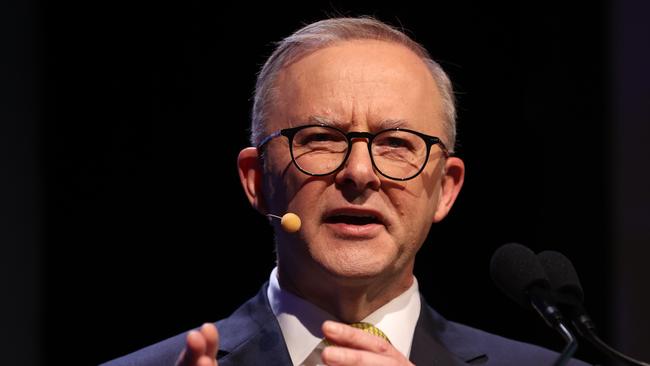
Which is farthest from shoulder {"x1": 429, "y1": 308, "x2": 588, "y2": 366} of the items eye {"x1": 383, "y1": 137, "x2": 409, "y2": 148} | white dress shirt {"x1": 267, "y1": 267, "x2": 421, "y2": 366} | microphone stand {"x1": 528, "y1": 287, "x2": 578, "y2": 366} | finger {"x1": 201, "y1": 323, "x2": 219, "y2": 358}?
finger {"x1": 201, "y1": 323, "x2": 219, "y2": 358}

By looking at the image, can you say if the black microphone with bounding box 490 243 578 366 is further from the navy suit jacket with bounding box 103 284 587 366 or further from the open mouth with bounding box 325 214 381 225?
the navy suit jacket with bounding box 103 284 587 366

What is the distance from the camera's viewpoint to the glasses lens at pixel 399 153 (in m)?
2.11

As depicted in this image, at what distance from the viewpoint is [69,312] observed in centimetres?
326

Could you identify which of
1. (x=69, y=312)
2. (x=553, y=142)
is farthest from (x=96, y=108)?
(x=553, y=142)

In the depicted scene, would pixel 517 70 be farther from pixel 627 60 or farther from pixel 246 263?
pixel 246 263

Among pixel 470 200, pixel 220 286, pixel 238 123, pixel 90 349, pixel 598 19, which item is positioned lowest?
pixel 90 349

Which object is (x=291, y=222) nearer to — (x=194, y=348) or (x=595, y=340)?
(x=194, y=348)

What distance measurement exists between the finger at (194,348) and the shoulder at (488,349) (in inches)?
35.1

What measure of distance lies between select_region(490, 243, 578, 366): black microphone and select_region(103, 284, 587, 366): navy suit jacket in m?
0.51

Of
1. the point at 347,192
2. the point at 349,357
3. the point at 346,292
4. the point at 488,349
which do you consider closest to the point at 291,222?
the point at 347,192

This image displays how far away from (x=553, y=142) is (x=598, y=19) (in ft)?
1.72

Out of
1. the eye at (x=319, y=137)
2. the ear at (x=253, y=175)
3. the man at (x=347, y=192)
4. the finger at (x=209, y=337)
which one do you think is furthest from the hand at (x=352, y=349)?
the ear at (x=253, y=175)

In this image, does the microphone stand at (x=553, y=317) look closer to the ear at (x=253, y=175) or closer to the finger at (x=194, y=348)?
the finger at (x=194, y=348)

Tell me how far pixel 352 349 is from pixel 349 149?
579 mm
